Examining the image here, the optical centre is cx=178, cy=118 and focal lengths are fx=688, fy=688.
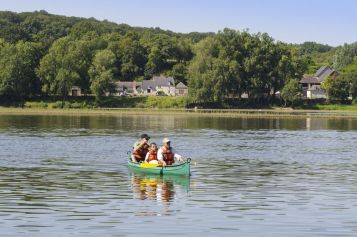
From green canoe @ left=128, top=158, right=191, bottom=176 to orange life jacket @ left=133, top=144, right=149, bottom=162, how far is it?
1.12 meters

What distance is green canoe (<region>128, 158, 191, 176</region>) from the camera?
37969 millimetres

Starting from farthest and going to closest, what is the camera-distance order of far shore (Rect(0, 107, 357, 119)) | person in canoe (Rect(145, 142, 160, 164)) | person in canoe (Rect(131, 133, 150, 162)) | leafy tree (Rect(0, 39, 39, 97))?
leafy tree (Rect(0, 39, 39, 97)) < far shore (Rect(0, 107, 357, 119)) < person in canoe (Rect(131, 133, 150, 162)) < person in canoe (Rect(145, 142, 160, 164))

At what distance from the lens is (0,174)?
39.2 m

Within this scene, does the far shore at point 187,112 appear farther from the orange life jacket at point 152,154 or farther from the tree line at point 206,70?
the orange life jacket at point 152,154

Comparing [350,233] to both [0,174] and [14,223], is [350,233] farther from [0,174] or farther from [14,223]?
[0,174]

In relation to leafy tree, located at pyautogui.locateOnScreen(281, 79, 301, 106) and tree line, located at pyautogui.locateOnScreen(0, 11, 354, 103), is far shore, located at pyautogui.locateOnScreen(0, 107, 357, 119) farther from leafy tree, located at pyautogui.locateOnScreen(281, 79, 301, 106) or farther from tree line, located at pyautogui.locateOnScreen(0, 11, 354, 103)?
Answer: tree line, located at pyautogui.locateOnScreen(0, 11, 354, 103)

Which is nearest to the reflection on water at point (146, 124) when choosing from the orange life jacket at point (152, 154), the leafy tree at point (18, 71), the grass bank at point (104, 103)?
the grass bank at point (104, 103)

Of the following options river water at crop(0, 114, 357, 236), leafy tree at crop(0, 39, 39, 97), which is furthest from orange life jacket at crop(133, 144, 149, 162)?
leafy tree at crop(0, 39, 39, 97)

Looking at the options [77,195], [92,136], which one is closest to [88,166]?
[77,195]

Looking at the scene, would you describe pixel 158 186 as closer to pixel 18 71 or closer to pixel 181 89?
pixel 18 71

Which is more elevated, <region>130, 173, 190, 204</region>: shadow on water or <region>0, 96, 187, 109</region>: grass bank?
<region>0, 96, 187, 109</region>: grass bank

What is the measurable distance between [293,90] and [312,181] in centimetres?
11813

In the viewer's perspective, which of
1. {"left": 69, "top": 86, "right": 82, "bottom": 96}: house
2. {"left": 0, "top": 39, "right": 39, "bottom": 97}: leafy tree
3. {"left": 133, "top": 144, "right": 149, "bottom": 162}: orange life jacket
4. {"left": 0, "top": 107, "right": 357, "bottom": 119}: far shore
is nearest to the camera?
{"left": 133, "top": 144, "right": 149, "bottom": 162}: orange life jacket

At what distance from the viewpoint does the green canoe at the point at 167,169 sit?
38.0 m
